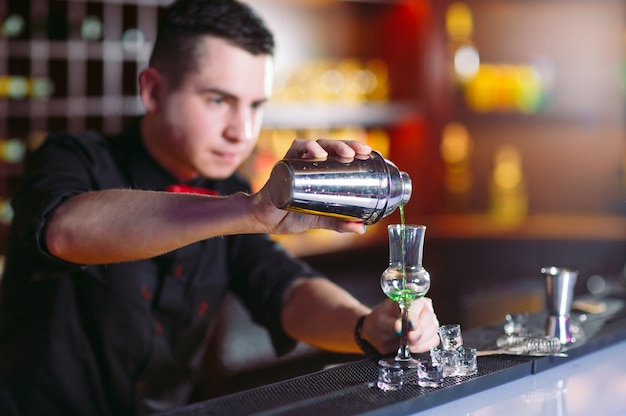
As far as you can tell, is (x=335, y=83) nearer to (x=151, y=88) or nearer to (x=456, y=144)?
(x=456, y=144)

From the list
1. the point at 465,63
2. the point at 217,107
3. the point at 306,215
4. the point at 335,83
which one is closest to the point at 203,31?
the point at 217,107

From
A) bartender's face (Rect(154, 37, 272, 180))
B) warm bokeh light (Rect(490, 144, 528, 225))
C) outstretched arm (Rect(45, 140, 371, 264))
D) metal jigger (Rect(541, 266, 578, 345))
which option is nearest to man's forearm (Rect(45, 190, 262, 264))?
outstretched arm (Rect(45, 140, 371, 264))

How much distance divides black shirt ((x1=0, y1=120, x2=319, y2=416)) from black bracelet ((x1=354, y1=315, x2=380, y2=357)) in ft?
1.09

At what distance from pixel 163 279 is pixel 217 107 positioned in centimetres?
41

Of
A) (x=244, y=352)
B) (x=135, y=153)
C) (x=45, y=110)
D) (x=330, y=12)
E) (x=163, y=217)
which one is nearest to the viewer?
(x=163, y=217)

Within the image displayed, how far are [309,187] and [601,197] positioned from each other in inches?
158

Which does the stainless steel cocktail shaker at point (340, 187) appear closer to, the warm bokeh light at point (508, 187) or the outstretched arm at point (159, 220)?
the outstretched arm at point (159, 220)

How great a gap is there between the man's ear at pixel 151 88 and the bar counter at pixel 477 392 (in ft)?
2.59

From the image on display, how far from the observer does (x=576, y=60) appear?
189 inches

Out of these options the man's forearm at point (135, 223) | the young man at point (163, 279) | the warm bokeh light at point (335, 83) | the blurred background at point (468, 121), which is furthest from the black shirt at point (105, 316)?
the warm bokeh light at point (335, 83)

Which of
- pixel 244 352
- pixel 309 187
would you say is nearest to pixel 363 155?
pixel 309 187

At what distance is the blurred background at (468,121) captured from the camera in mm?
4086

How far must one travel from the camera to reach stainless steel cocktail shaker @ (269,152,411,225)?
112cm

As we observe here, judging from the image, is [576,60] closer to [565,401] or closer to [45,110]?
[45,110]
